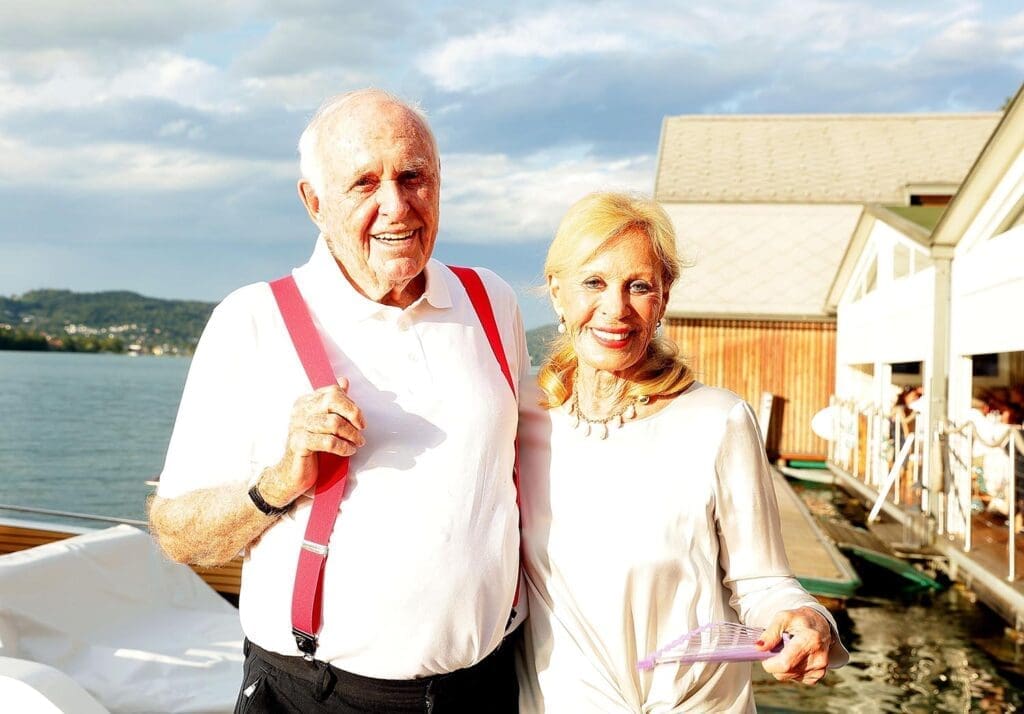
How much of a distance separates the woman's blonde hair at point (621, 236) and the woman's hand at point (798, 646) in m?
0.54

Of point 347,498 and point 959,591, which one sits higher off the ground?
point 347,498

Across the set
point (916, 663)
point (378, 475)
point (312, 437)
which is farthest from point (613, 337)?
point (916, 663)

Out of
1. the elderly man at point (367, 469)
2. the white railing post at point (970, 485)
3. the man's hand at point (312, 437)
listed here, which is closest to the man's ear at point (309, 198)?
the elderly man at point (367, 469)

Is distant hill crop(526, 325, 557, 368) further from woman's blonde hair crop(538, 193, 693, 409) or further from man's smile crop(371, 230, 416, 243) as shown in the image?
man's smile crop(371, 230, 416, 243)

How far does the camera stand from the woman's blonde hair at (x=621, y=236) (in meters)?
2.07

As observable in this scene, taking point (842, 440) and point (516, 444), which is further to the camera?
point (842, 440)

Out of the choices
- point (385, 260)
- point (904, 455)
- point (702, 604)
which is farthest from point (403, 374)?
point (904, 455)

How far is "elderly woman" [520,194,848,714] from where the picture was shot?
2.02 meters

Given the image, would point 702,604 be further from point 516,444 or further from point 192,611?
point 192,611

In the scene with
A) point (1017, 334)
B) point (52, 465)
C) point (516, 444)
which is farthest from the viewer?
point (52, 465)

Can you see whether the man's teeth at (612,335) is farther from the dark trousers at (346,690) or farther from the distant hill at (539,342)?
the dark trousers at (346,690)

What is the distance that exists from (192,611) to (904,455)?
27.7 ft

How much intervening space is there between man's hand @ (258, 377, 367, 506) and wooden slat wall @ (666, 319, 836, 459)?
696 inches

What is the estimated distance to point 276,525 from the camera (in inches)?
76.5
